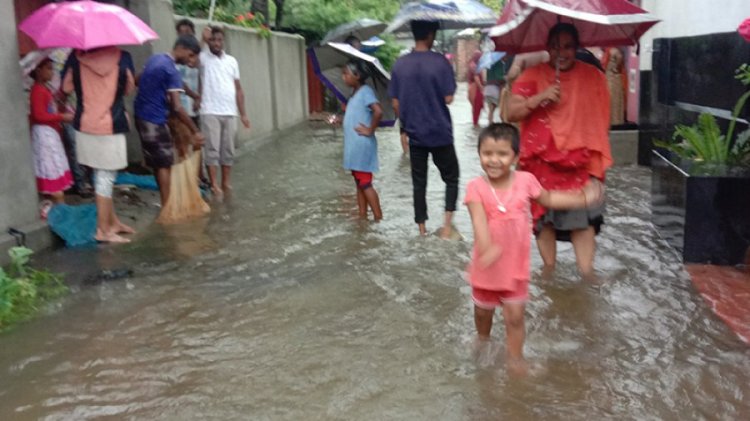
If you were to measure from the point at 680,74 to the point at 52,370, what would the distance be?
740 centimetres

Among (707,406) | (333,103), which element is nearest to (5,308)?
(707,406)

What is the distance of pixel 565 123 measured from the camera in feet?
17.4

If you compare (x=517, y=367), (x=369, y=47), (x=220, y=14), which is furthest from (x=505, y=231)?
(x=220, y=14)

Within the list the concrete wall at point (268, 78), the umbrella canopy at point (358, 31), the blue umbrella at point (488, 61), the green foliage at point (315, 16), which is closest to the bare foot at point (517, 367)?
the concrete wall at point (268, 78)

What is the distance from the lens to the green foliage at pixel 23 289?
198 inches

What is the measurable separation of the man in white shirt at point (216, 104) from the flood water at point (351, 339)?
6.88ft

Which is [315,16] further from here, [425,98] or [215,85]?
[425,98]

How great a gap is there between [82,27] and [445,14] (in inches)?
127

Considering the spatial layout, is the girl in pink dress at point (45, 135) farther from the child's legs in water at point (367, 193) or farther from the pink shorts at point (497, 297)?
the pink shorts at point (497, 297)

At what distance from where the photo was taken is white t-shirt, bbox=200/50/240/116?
9.27 metres

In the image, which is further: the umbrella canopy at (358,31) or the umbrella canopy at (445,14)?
the umbrella canopy at (358,31)

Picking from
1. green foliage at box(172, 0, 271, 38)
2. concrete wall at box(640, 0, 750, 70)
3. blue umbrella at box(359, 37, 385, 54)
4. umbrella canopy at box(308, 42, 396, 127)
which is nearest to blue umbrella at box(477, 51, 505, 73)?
blue umbrella at box(359, 37, 385, 54)

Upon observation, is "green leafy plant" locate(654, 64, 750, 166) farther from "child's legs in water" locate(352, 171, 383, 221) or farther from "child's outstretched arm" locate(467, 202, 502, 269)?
"child's outstretched arm" locate(467, 202, 502, 269)

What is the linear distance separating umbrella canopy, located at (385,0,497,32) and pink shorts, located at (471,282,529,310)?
356 centimetres
